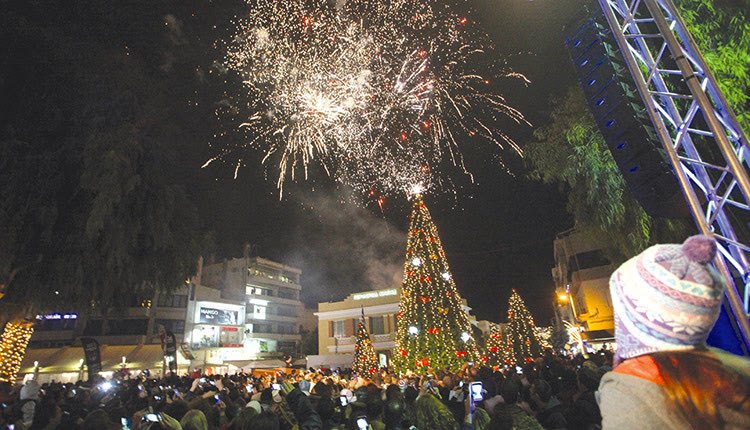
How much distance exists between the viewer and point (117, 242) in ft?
40.3

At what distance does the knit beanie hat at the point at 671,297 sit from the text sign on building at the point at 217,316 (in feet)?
162

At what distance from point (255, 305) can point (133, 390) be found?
142 ft

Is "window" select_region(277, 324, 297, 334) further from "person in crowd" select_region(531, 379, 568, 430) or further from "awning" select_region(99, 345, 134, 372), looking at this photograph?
"person in crowd" select_region(531, 379, 568, 430)

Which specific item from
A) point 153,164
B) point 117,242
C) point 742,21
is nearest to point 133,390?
point 117,242

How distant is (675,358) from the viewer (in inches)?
53.2

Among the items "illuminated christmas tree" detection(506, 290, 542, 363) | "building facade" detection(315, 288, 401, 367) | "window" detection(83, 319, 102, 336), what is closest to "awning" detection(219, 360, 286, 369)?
"building facade" detection(315, 288, 401, 367)

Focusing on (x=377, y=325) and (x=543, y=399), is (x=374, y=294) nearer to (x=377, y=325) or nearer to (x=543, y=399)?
(x=377, y=325)

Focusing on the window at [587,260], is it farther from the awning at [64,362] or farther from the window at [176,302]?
the awning at [64,362]

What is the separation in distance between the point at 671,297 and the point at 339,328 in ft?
139

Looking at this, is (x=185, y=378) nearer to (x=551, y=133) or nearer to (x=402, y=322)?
(x=402, y=322)

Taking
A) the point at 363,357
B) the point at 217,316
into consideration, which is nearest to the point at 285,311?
the point at 217,316

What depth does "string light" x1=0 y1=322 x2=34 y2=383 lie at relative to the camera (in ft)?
44.2

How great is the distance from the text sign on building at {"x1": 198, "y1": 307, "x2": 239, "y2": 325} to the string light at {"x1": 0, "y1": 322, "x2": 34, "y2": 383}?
3184cm

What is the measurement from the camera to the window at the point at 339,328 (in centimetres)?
4112
